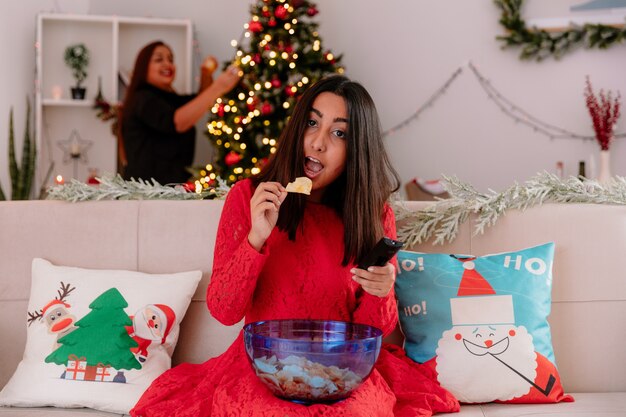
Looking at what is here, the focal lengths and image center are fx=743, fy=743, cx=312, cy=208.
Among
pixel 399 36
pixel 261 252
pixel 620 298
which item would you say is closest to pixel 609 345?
pixel 620 298

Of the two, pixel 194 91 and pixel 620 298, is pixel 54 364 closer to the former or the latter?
pixel 620 298

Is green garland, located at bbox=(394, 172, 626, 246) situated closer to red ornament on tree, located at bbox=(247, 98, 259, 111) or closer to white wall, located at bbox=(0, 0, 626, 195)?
red ornament on tree, located at bbox=(247, 98, 259, 111)

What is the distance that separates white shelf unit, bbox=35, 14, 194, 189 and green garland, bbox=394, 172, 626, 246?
9.21ft

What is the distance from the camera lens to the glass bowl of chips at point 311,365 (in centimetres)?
139

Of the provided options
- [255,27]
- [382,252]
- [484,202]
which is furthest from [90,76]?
[382,252]

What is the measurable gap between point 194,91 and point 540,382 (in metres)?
3.35

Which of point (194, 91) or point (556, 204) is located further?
point (194, 91)

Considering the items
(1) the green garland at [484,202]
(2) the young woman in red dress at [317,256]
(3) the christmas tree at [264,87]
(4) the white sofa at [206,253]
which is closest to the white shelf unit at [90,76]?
(3) the christmas tree at [264,87]

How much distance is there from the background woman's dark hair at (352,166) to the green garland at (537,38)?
2912mm

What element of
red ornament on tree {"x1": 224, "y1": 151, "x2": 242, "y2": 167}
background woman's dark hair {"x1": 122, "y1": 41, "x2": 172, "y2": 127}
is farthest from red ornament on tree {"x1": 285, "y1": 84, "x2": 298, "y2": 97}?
background woman's dark hair {"x1": 122, "y1": 41, "x2": 172, "y2": 127}

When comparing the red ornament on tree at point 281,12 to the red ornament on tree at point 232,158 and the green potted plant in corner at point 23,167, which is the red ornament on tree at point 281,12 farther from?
the green potted plant in corner at point 23,167

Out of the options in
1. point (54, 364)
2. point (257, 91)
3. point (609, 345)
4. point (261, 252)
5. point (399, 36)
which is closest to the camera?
point (261, 252)

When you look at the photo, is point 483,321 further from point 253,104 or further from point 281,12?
point 281,12

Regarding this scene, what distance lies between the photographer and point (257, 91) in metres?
3.92
